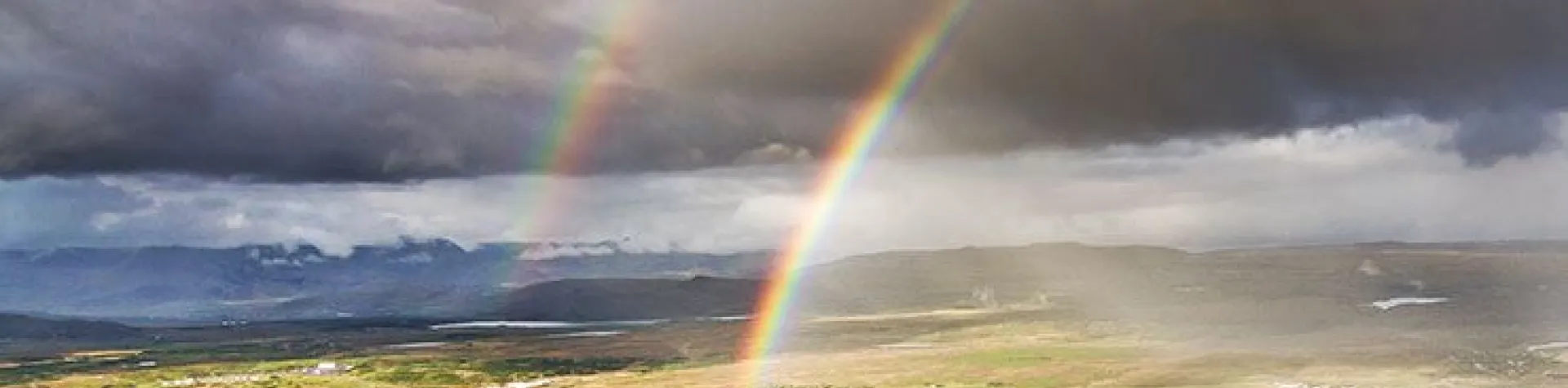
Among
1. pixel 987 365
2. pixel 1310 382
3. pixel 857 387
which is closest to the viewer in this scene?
pixel 1310 382

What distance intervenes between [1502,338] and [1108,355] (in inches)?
2263

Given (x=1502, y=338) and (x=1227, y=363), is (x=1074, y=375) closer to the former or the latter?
(x=1227, y=363)

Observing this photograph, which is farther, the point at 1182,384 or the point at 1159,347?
the point at 1159,347

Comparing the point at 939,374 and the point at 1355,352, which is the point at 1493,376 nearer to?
the point at 1355,352

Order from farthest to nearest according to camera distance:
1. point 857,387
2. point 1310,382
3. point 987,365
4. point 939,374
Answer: point 987,365 < point 939,374 < point 857,387 < point 1310,382

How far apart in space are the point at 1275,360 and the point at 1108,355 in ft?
79.1

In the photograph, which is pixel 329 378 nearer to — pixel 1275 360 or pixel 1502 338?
pixel 1275 360

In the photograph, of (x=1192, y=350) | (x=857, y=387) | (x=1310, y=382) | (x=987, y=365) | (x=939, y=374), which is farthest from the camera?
(x=1192, y=350)

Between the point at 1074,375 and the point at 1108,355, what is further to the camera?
the point at 1108,355

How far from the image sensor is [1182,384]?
14012 centimetres

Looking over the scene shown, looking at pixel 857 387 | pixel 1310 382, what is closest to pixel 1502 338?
pixel 1310 382

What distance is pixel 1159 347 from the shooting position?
19500cm

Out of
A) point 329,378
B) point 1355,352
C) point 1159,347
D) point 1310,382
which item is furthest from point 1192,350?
point 329,378

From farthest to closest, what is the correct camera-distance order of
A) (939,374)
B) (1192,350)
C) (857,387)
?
(1192,350) → (939,374) → (857,387)
